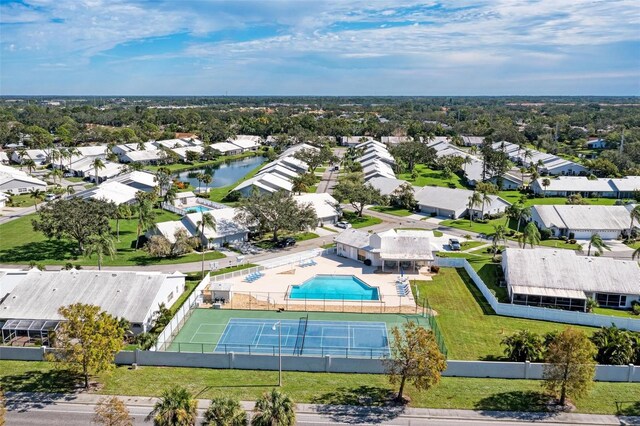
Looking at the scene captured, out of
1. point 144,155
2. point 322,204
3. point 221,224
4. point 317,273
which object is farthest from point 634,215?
point 144,155

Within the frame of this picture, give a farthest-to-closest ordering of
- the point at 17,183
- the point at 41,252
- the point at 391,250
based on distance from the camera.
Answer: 1. the point at 17,183
2. the point at 41,252
3. the point at 391,250

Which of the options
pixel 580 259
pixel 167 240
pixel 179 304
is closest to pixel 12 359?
pixel 179 304

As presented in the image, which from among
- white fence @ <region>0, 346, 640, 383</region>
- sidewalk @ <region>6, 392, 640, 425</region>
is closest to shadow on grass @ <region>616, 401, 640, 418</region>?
sidewalk @ <region>6, 392, 640, 425</region>

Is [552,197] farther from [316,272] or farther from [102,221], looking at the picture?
[102,221]

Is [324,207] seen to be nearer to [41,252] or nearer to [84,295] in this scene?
[41,252]

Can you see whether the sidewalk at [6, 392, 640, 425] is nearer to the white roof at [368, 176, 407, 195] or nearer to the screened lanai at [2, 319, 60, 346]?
the screened lanai at [2, 319, 60, 346]

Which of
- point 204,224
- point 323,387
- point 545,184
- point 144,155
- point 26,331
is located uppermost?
point 144,155
